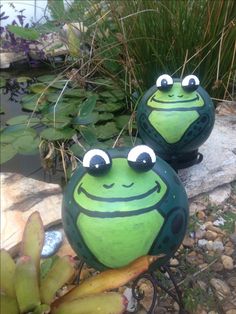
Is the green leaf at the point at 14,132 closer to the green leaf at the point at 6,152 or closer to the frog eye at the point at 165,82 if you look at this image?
the green leaf at the point at 6,152

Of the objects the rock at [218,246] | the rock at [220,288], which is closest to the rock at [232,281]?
the rock at [220,288]

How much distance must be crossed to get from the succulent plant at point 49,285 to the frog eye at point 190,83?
0.83 meters

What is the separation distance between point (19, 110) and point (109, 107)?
2.08ft

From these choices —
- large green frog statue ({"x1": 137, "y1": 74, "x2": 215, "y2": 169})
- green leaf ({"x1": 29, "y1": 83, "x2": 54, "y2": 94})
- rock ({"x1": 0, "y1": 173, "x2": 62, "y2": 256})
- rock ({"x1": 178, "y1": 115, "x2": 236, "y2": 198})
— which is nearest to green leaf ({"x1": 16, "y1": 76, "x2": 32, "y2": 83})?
green leaf ({"x1": 29, "y1": 83, "x2": 54, "y2": 94})

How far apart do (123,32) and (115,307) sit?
177 centimetres

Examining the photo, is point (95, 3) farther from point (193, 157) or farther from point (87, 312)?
point (87, 312)

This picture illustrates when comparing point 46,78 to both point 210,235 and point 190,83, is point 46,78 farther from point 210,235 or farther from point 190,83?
point 210,235

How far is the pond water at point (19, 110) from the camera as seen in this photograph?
246cm

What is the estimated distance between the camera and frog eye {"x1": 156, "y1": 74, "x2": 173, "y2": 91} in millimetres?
1827

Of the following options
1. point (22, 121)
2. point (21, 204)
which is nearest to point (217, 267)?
point (21, 204)

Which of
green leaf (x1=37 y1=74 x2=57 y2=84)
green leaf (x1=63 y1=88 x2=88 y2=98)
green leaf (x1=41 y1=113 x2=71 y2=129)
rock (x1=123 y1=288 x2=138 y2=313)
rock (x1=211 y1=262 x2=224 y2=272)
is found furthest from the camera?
green leaf (x1=37 y1=74 x2=57 y2=84)

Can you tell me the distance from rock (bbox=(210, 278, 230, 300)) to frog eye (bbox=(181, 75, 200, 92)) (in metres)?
0.72

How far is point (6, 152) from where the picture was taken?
2.36 meters

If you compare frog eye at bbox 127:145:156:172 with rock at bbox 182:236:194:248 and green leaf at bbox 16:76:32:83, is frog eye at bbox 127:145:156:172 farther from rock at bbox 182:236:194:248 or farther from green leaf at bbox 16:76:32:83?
green leaf at bbox 16:76:32:83
